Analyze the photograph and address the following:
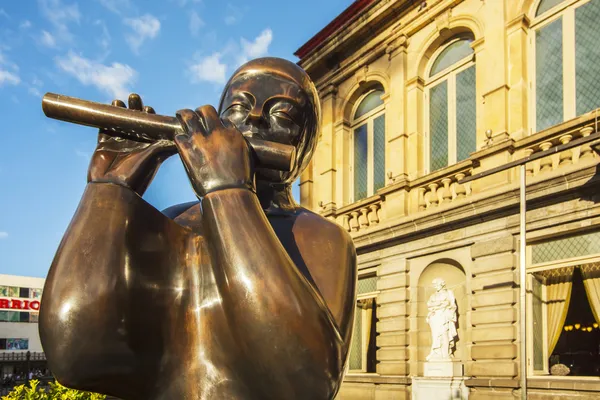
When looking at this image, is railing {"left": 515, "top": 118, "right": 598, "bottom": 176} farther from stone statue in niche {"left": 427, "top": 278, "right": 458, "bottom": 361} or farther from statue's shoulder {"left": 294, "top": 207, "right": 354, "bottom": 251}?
statue's shoulder {"left": 294, "top": 207, "right": 354, "bottom": 251}

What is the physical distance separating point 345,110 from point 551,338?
8096mm

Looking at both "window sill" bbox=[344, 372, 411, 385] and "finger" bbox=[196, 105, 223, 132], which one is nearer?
"finger" bbox=[196, 105, 223, 132]

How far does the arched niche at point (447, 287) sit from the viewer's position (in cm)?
1171

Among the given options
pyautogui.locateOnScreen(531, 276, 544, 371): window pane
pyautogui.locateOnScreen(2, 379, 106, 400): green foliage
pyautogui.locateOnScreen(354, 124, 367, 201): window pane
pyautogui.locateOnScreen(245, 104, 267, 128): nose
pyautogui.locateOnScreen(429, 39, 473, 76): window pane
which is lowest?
pyautogui.locateOnScreen(2, 379, 106, 400): green foliage

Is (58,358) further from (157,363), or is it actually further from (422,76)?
(422,76)

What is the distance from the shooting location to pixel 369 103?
16000 mm

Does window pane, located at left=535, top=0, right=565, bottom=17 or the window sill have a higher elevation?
window pane, located at left=535, top=0, right=565, bottom=17

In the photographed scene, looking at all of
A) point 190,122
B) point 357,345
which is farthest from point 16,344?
point 190,122

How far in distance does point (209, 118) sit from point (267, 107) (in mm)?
251

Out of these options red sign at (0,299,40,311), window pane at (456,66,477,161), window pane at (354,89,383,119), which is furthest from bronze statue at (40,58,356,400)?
red sign at (0,299,40,311)

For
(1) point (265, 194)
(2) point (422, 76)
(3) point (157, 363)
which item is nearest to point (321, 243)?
(1) point (265, 194)

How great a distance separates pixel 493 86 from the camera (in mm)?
11781

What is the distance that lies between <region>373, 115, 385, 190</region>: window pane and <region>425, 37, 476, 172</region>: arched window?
1569 mm

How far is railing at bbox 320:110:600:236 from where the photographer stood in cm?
1028
